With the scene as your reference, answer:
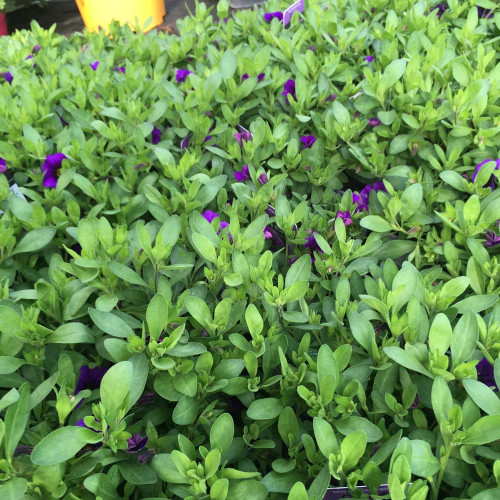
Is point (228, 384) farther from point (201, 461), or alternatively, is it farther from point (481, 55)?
point (481, 55)

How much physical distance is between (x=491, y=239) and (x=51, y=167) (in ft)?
3.54

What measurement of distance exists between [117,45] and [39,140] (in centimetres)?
91

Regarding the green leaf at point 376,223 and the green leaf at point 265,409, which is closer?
the green leaf at point 265,409

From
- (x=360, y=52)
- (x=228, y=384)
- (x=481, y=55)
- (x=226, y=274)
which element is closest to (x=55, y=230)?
(x=226, y=274)

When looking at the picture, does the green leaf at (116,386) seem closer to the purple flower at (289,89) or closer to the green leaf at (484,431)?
the green leaf at (484,431)

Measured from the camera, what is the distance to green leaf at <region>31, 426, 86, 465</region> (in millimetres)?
641

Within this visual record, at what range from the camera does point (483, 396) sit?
0.71 meters

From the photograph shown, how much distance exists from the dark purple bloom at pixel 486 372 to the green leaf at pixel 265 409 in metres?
0.33

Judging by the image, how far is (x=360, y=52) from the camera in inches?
65.0

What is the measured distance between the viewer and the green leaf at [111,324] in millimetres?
802

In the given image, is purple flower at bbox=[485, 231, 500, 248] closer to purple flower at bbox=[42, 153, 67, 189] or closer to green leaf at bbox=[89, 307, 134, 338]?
green leaf at bbox=[89, 307, 134, 338]

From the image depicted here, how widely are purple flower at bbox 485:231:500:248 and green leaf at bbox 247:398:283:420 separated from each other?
566 mm

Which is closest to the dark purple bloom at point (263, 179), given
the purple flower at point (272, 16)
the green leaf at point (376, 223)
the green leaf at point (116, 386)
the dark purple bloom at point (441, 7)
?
the green leaf at point (376, 223)

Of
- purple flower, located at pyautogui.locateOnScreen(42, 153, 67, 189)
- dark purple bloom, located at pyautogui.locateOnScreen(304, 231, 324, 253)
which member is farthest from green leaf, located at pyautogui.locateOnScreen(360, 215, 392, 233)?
purple flower, located at pyautogui.locateOnScreen(42, 153, 67, 189)
